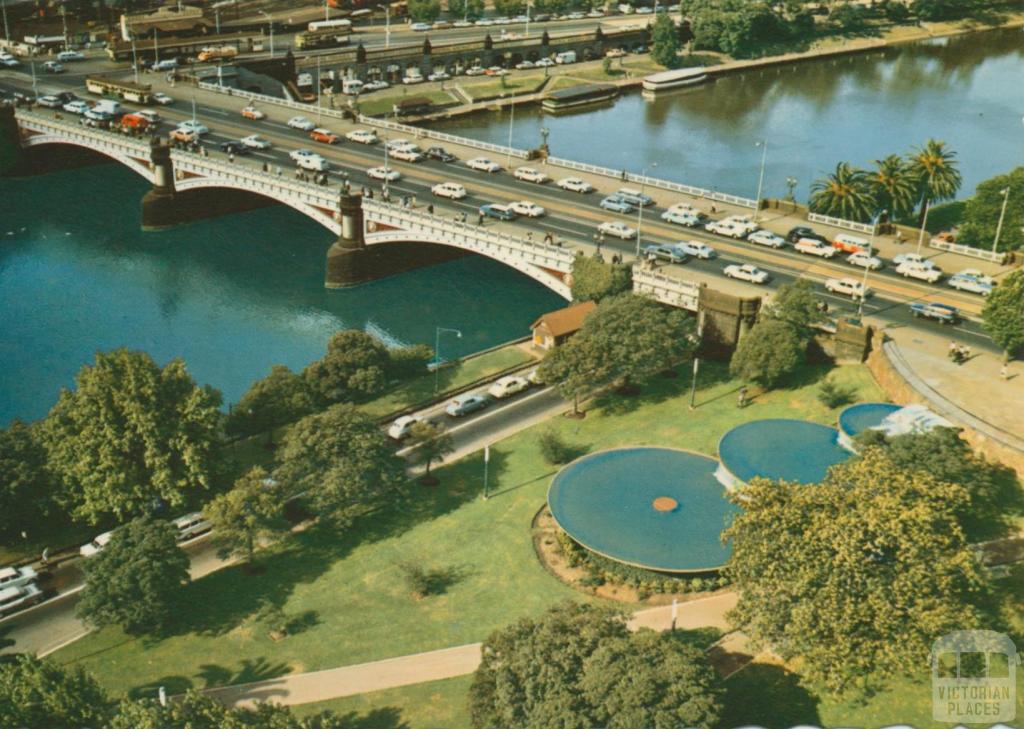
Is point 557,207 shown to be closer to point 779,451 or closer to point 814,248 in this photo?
point 814,248

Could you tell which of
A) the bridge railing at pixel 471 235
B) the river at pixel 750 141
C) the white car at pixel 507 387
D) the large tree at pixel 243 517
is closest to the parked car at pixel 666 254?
the bridge railing at pixel 471 235

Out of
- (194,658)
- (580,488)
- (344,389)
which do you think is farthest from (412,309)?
(194,658)

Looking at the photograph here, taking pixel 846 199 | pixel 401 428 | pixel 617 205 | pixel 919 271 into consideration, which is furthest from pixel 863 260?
pixel 401 428

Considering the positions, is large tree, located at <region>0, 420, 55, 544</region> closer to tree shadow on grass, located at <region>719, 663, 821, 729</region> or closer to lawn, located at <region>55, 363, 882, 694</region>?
lawn, located at <region>55, 363, 882, 694</region>

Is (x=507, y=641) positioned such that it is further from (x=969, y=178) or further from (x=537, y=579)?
(x=969, y=178)

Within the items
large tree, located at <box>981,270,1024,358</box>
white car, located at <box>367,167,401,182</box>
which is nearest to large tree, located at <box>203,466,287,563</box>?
large tree, located at <box>981,270,1024,358</box>
